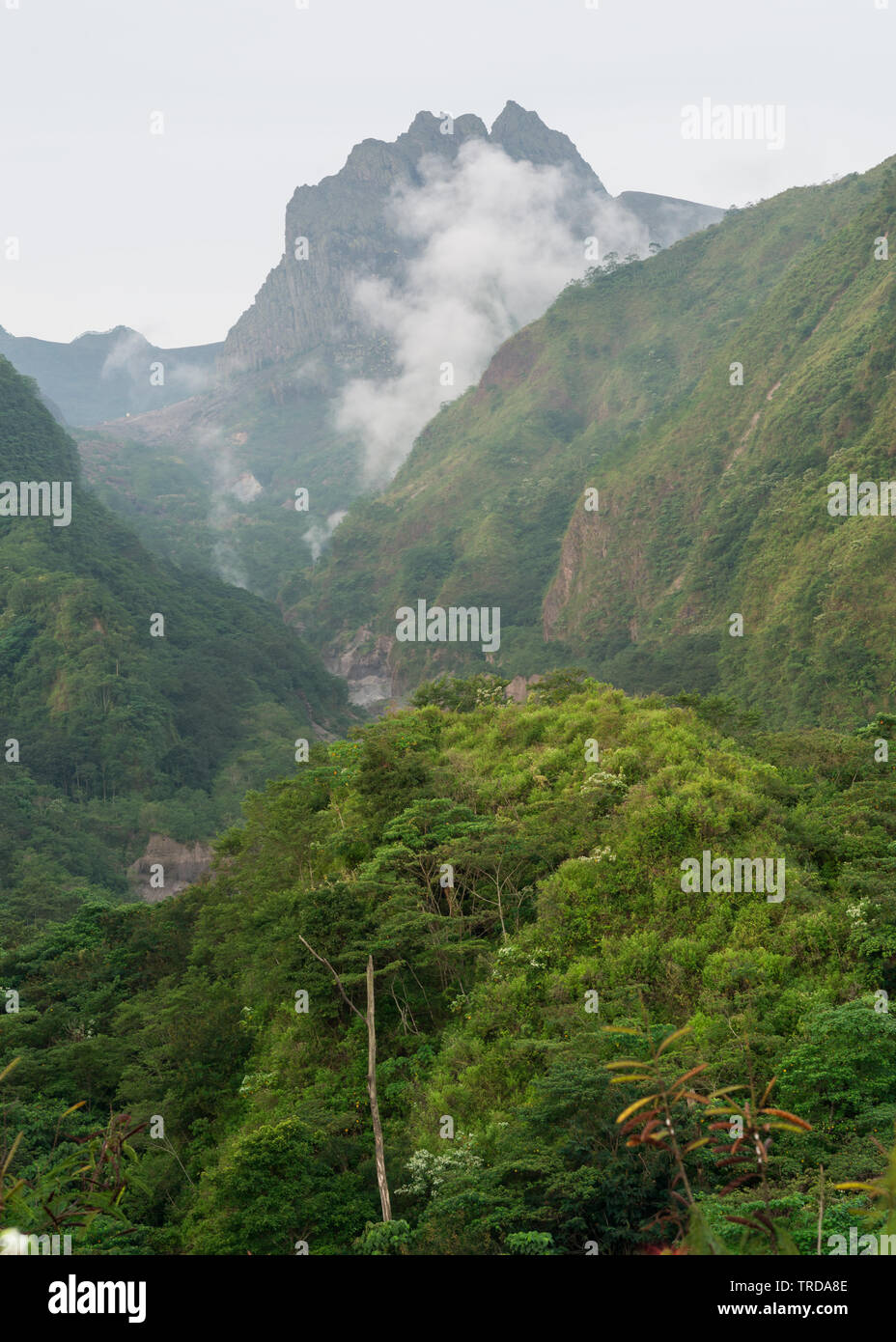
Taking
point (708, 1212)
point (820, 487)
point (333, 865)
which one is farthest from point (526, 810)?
point (820, 487)

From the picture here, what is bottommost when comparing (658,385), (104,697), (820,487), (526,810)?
(526,810)

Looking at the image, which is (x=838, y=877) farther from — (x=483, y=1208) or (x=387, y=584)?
(x=387, y=584)

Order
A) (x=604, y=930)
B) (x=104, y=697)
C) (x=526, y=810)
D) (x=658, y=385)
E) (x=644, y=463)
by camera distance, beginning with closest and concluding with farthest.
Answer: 1. (x=604, y=930)
2. (x=526, y=810)
3. (x=104, y=697)
4. (x=644, y=463)
5. (x=658, y=385)
